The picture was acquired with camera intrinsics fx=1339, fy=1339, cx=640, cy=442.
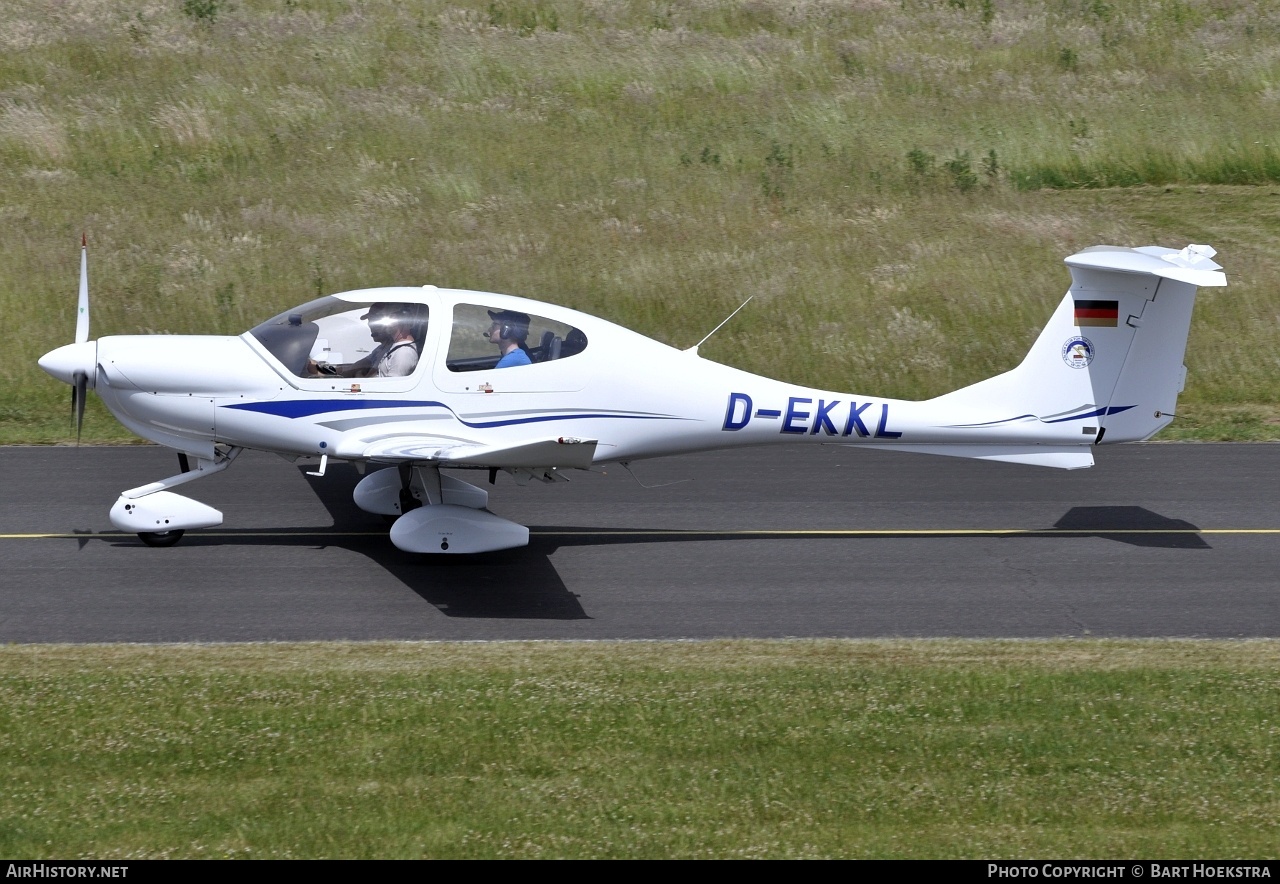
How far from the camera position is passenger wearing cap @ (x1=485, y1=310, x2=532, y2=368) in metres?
10.7

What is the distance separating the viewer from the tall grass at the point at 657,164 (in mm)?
20156

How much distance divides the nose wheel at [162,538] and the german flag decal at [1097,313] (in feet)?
25.2

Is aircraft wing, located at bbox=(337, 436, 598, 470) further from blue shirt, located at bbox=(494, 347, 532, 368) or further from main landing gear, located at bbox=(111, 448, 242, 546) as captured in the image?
main landing gear, located at bbox=(111, 448, 242, 546)

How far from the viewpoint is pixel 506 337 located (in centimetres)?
1073

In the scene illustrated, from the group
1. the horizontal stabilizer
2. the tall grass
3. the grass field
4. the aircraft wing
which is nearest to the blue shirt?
the aircraft wing

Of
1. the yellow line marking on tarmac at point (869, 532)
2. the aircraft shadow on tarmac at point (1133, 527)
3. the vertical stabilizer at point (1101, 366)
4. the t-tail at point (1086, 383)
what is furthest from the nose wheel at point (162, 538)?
the aircraft shadow on tarmac at point (1133, 527)

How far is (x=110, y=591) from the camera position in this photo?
32.4 ft

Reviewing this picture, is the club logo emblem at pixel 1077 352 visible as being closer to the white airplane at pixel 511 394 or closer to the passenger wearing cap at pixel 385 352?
the white airplane at pixel 511 394

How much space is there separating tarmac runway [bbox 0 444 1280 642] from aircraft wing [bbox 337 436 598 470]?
96 centimetres

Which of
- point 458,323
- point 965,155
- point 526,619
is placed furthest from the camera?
point 965,155

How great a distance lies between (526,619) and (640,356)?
8.44 feet

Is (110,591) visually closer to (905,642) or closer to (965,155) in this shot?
(905,642)
